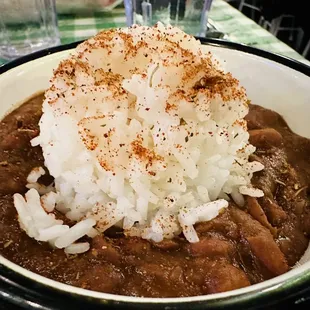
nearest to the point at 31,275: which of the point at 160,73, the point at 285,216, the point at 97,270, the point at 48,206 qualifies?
the point at 97,270

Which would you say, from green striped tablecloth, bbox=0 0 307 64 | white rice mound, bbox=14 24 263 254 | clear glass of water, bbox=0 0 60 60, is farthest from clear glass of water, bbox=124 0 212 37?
white rice mound, bbox=14 24 263 254

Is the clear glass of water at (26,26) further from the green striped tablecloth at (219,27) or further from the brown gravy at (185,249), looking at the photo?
the brown gravy at (185,249)

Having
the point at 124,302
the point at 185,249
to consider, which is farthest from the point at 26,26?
the point at 124,302

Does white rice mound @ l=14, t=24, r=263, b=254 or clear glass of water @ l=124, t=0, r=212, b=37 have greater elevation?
white rice mound @ l=14, t=24, r=263, b=254

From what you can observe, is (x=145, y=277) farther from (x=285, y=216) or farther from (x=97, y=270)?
(x=285, y=216)

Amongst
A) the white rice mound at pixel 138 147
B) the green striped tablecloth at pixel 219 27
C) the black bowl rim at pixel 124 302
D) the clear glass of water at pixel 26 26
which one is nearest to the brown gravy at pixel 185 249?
the white rice mound at pixel 138 147

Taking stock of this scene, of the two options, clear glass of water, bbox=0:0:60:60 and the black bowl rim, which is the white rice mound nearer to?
the black bowl rim
